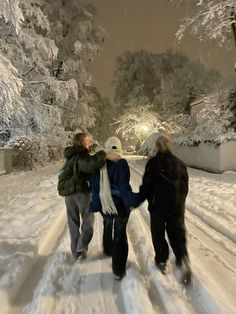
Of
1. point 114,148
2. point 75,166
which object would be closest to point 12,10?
point 75,166

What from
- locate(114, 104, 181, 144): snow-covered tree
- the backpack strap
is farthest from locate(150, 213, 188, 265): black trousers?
locate(114, 104, 181, 144): snow-covered tree

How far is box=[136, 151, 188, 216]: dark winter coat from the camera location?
544 cm

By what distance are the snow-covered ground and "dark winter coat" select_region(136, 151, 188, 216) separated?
35.6 inches

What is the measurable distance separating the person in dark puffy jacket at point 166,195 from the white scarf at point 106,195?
37 cm

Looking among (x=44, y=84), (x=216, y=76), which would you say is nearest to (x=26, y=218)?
(x=44, y=84)

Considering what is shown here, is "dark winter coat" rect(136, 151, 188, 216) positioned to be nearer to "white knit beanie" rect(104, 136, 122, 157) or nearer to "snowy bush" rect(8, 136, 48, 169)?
"white knit beanie" rect(104, 136, 122, 157)

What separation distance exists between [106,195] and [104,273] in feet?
3.55

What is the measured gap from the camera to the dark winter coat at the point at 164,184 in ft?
17.9

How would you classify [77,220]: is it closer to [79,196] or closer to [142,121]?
[79,196]

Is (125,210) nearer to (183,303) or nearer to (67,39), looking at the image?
(183,303)

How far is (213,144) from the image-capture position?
75.7 feet

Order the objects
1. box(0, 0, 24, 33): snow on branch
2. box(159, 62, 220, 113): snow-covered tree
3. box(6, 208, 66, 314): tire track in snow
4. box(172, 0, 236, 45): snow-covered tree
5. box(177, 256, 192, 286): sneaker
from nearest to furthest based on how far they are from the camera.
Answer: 1. box(6, 208, 66, 314): tire track in snow
2. box(177, 256, 192, 286): sneaker
3. box(0, 0, 24, 33): snow on branch
4. box(172, 0, 236, 45): snow-covered tree
5. box(159, 62, 220, 113): snow-covered tree

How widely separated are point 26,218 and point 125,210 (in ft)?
15.3

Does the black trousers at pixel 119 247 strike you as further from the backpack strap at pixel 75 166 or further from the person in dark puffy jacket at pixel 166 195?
the backpack strap at pixel 75 166
